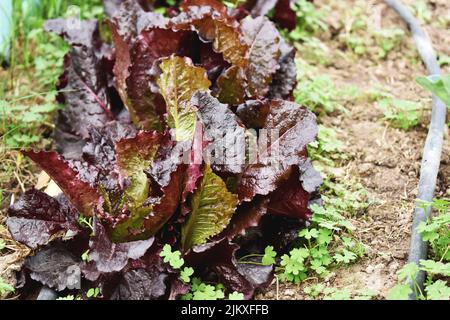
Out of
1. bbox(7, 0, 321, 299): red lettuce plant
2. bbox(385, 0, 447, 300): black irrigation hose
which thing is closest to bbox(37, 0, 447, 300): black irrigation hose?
bbox(385, 0, 447, 300): black irrigation hose

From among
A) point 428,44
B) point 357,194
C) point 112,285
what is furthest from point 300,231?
point 428,44

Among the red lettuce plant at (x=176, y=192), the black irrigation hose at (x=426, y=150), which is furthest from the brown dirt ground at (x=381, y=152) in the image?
the red lettuce plant at (x=176, y=192)

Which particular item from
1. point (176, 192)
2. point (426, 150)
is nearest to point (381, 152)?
point (426, 150)

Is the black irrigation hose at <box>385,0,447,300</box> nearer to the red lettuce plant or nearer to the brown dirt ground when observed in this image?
the brown dirt ground

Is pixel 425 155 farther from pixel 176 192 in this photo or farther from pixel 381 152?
pixel 176 192

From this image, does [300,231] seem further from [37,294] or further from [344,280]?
[37,294]

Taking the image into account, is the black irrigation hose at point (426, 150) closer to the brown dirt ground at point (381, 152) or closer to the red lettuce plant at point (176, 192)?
the brown dirt ground at point (381, 152)

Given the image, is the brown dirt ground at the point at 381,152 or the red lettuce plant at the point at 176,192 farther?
the brown dirt ground at the point at 381,152
